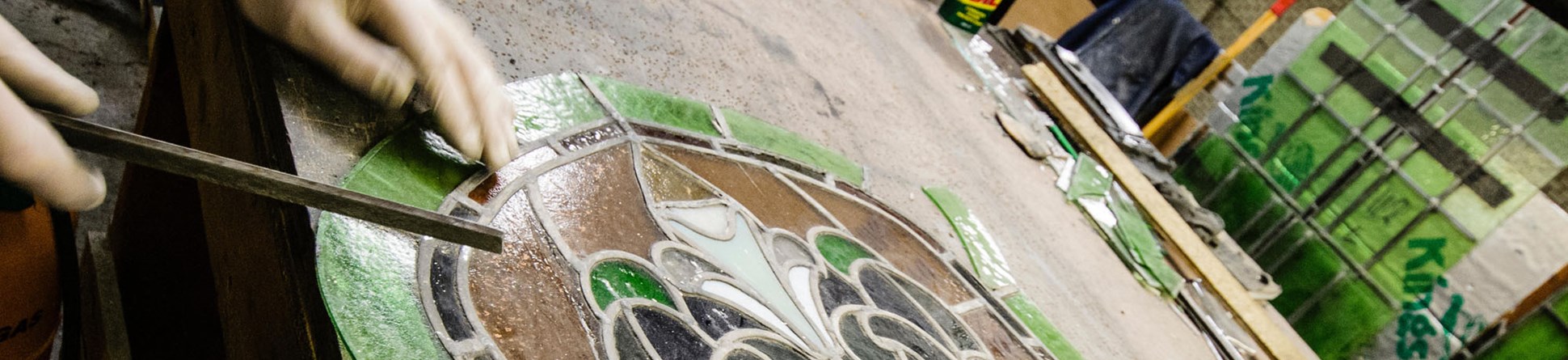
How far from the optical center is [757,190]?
1.41 meters

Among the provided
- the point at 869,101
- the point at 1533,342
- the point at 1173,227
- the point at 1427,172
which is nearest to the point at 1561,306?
the point at 1533,342

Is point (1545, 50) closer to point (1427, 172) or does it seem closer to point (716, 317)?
point (1427, 172)

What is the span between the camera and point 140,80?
1962 millimetres

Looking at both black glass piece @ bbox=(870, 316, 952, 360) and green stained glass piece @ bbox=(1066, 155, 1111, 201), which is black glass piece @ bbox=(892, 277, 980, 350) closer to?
black glass piece @ bbox=(870, 316, 952, 360)

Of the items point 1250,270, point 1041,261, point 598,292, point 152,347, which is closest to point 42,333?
point 152,347

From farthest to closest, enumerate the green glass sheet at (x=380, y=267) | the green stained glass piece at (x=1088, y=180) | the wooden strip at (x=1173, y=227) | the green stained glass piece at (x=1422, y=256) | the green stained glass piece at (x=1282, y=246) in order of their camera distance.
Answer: the green stained glass piece at (x=1282, y=246) → the green stained glass piece at (x=1422, y=256) → the green stained glass piece at (x=1088, y=180) → the wooden strip at (x=1173, y=227) → the green glass sheet at (x=380, y=267)

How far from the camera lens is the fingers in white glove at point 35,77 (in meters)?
0.69

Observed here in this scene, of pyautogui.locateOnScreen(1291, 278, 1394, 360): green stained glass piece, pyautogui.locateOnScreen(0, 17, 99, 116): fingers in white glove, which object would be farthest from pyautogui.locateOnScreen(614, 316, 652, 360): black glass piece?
pyautogui.locateOnScreen(1291, 278, 1394, 360): green stained glass piece

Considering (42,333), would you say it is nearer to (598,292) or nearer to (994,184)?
(598,292)

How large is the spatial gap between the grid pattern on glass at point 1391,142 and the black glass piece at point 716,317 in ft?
14.6

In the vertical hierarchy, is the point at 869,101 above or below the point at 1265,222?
below

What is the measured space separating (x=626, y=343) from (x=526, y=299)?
0.44ft

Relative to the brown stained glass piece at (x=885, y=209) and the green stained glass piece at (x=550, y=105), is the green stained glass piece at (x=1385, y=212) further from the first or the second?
the green stained glass piece at (x=550, y=105)

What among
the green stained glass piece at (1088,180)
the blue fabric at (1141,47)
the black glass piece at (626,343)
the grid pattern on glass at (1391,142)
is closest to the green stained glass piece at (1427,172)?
the grid pattern on glass at (1391,142)
